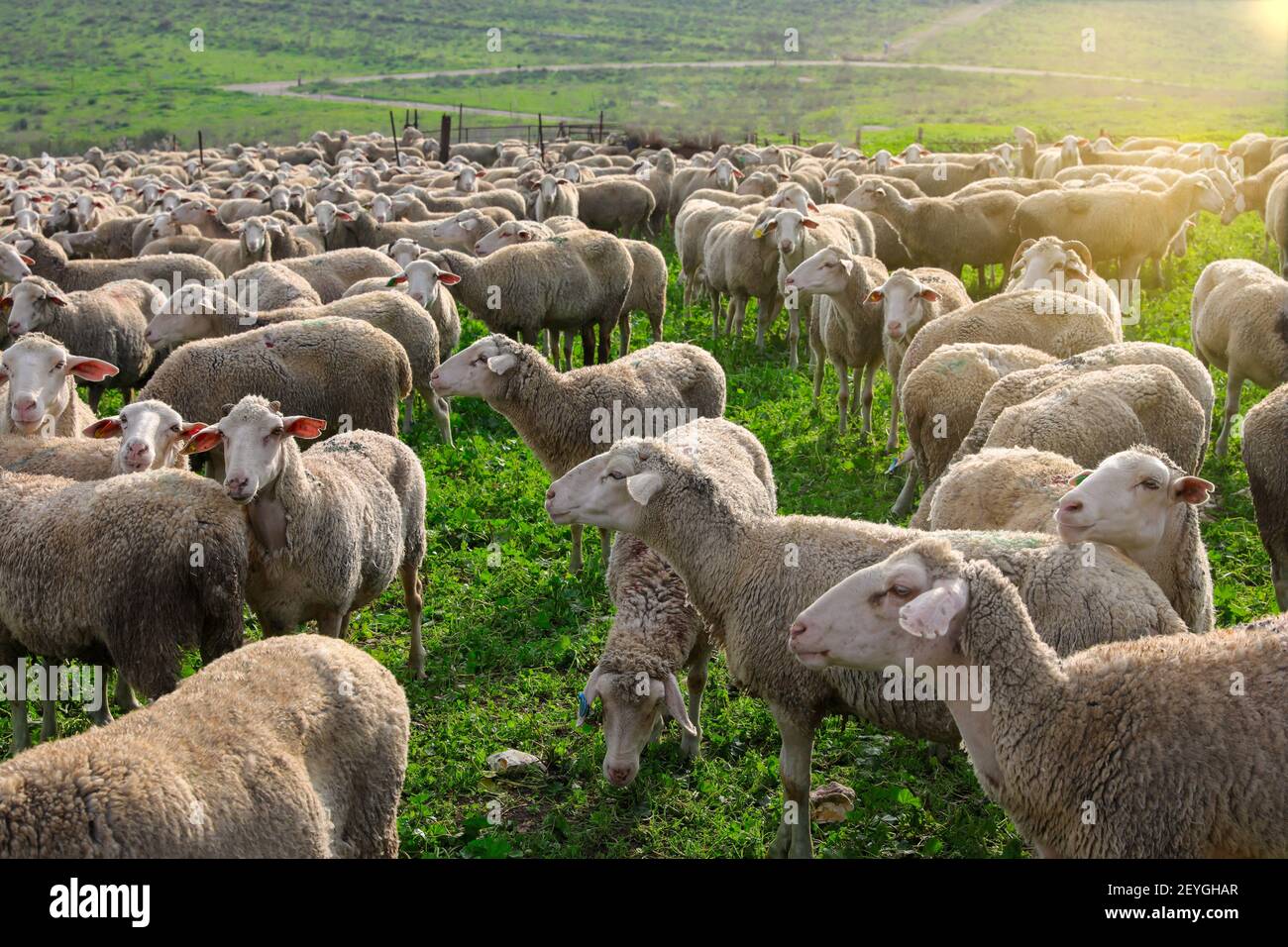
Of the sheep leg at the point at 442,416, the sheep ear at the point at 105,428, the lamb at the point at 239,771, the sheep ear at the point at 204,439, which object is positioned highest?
the sheep ear at the point at 204,439

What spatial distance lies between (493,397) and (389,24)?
3347 inches

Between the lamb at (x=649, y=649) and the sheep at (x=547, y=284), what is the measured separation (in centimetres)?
595

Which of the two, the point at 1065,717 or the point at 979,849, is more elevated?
the point at 1065,717

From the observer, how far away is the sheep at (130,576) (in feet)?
16.6

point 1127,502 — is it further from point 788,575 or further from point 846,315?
point 846,315

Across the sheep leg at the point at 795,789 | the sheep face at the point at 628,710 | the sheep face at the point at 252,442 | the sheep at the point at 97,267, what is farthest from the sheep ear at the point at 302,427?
the sheep at the point at 97,267

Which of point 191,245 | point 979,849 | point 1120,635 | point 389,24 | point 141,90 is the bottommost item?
point 979,849

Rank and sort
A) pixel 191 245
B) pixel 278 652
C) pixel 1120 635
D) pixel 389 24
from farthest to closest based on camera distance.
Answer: pixel 389 24 → pixel 191 245 → pixel 1120 635 → pixel 278 652

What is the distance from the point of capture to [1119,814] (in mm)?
3738

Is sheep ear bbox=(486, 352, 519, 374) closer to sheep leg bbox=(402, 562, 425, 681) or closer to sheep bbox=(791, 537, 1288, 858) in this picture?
sheep leg bbox=(402, 562, 425, 681)

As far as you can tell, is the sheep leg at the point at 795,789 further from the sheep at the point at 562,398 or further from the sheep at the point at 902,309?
the sheep at the point at 902,309

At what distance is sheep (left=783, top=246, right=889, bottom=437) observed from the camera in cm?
1069

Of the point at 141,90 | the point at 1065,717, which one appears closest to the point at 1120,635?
the point at 1065,717
